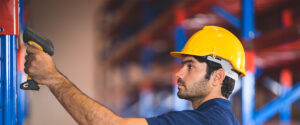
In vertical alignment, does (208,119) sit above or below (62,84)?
below

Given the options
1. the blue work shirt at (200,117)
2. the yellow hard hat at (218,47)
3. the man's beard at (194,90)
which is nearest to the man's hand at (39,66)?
the blue work shirt at (200,117)

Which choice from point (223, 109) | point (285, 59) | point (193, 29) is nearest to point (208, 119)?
point (223, 109)

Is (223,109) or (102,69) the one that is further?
(102,69)

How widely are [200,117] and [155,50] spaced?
959 cm

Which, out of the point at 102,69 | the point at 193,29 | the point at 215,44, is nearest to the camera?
the point at 215,44

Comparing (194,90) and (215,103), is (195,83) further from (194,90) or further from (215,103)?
(215,103)

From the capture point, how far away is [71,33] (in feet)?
62.0

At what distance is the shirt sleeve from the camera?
2152mm

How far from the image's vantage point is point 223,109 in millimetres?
2434

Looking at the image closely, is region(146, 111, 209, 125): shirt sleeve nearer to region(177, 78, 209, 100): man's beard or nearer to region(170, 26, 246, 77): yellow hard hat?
region(177, 78, 209, 100): man's beard

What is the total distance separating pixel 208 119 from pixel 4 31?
1.23 m

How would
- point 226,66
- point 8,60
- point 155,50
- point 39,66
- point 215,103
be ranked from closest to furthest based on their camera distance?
point 39,66 → point 8,60 → point 215,103 → point 226,66 → point 155,50

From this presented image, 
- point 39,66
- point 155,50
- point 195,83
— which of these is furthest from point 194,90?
point 155,50

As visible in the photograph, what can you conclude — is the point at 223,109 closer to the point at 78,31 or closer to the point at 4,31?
the point at 4,31
